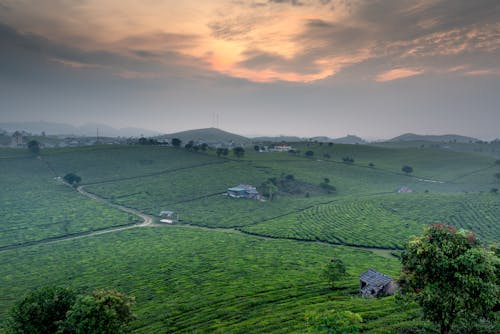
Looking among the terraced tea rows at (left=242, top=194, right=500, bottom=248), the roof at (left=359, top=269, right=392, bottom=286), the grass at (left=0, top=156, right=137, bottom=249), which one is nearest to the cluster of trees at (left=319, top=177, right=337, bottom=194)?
the terraced tea rows at (left=242, top=194, right=500, bottom=248)

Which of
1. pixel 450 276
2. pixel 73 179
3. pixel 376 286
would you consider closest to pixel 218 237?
pixel 376 286

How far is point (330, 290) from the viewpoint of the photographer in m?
47.7

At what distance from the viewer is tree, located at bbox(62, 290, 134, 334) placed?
87.5 ft

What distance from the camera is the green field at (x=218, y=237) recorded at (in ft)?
140

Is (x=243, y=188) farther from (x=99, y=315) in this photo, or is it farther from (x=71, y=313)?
(x=99, y=315)

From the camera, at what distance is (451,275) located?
1944 cm

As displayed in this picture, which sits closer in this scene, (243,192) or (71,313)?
(71,313)

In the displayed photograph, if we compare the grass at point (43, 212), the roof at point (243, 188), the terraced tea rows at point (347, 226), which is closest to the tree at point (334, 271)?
the terraced tea rows at point (347, 226)

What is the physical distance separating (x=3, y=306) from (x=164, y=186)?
358 feet

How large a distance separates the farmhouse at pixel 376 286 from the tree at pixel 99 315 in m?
33.7

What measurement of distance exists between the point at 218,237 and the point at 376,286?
61.6 m

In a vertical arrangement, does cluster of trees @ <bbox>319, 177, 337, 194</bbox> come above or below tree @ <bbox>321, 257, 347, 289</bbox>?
below

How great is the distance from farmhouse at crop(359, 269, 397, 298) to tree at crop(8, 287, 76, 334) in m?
40.2

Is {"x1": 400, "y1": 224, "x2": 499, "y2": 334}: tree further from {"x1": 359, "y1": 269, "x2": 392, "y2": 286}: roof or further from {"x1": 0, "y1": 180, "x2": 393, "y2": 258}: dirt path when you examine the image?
{"x1": 0, "y1": 180, "x2": 393, "y2": 258}: dirt path
